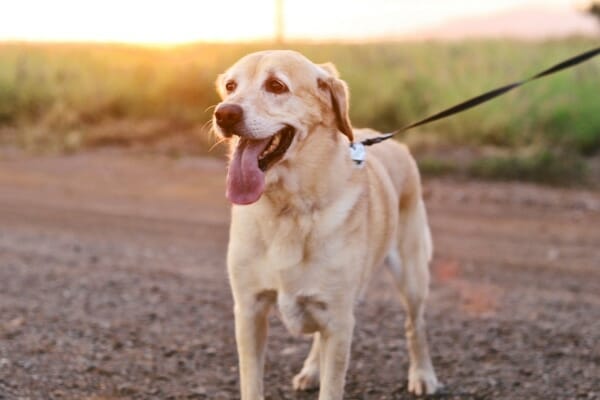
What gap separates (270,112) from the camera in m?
3.97

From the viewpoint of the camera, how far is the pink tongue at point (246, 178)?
12.9 feet

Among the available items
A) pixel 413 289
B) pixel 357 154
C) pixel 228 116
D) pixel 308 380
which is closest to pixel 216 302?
pixel 308 380

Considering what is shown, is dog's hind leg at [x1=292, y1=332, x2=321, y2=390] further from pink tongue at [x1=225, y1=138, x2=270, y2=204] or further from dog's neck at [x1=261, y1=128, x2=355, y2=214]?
pink tongue at [x1=225, y1=138, x2=270, y2=204]

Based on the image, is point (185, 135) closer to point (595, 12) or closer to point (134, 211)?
point (134, 211)

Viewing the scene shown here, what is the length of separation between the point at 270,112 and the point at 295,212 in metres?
0.46

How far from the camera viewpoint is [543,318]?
→ 641 centimetres

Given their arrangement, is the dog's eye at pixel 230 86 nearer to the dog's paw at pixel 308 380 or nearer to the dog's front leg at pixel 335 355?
the dog's front leg at pixel 335 355

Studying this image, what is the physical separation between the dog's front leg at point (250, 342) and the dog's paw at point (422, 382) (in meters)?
1.20

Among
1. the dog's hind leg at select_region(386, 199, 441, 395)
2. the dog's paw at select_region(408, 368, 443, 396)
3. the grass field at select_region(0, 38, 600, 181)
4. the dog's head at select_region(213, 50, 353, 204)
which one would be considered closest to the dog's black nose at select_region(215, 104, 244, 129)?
the dog's head at select_region(213, 50, 353, 204)

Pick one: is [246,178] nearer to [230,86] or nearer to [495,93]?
[230,86]

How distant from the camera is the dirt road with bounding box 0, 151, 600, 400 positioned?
5.10 metres

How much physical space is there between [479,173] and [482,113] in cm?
244

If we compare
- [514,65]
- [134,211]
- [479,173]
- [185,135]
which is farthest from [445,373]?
[514,65]

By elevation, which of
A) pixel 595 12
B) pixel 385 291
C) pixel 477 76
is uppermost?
pixel 595 12
